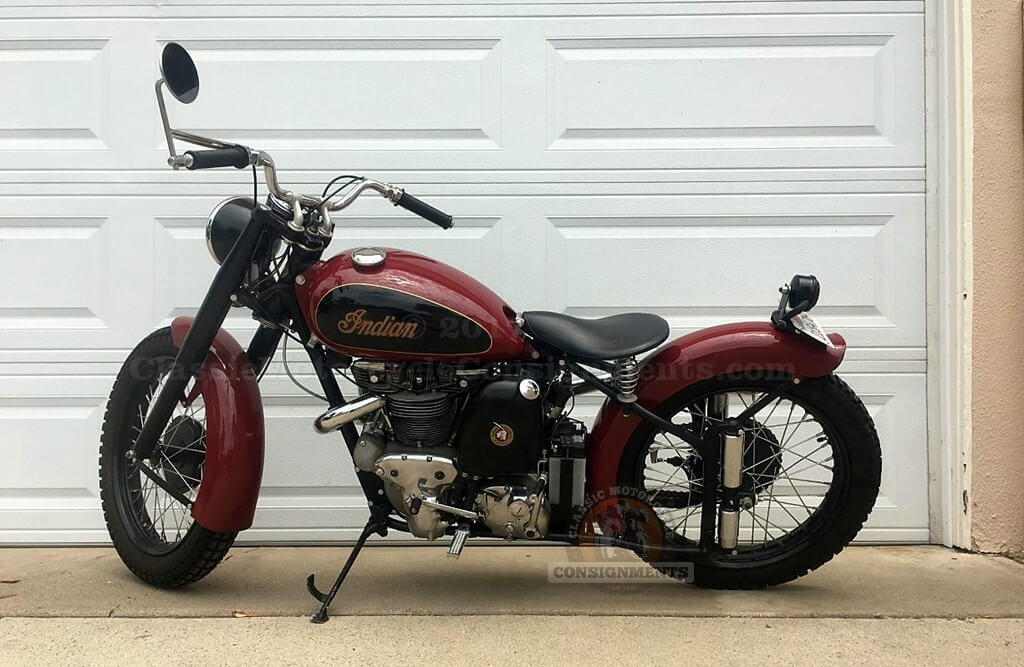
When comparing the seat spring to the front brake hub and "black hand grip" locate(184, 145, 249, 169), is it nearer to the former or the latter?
"black hand grip" locate(184, 145, 249, 169)

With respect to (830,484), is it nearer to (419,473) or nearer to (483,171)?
(419,473)

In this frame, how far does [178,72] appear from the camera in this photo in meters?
1.77

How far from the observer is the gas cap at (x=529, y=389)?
2.01 metres

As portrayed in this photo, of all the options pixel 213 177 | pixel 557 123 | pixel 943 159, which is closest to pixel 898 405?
pixel 943 159

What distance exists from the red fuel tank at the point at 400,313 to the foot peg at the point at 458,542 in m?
0.51

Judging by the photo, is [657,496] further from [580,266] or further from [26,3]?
[26,3]

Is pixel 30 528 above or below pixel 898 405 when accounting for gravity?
below

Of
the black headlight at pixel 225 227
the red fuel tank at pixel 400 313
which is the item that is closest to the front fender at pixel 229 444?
the black headlight at pixel 225 227

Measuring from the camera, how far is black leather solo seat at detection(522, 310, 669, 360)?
2.02 meters

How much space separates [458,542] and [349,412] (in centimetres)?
48

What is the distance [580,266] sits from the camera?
110 inches

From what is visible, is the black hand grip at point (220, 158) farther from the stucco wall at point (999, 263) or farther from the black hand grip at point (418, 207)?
the stucco wall at point (999, 263)

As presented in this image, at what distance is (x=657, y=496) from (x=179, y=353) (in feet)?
4.97

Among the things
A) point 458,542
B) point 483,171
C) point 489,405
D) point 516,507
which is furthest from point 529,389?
point 483,171
